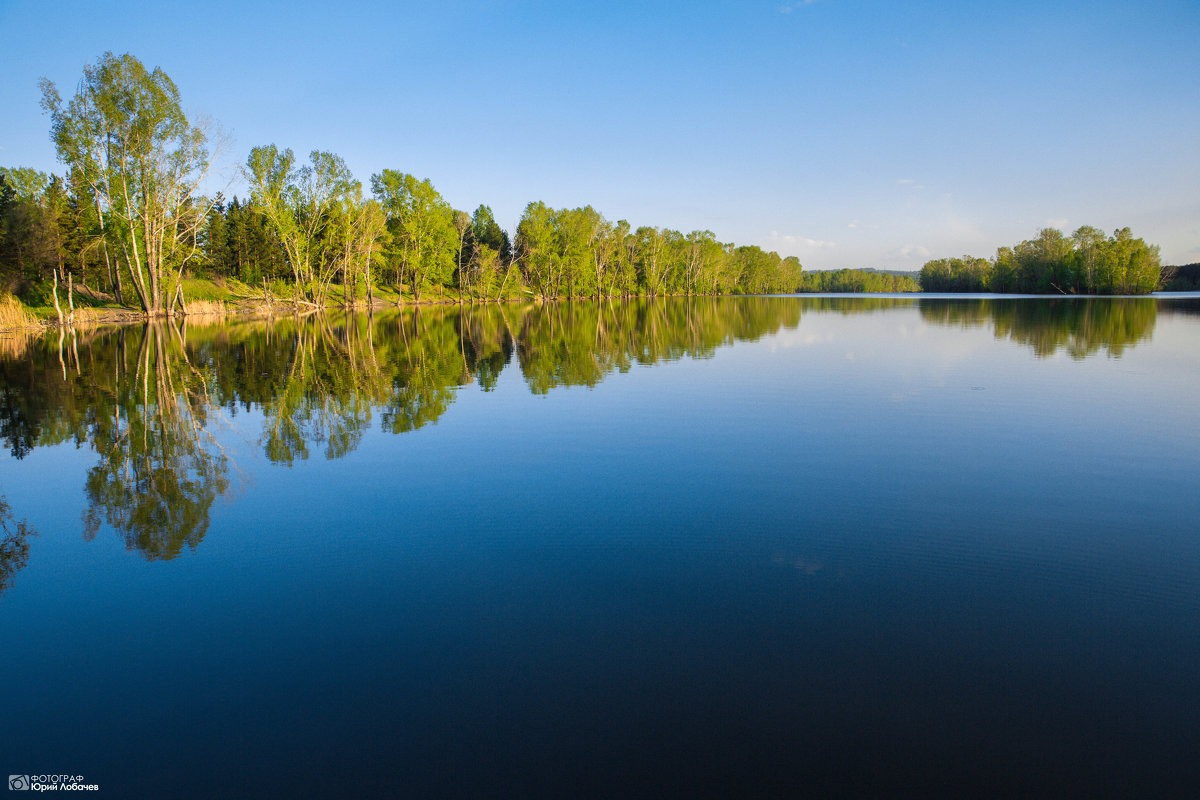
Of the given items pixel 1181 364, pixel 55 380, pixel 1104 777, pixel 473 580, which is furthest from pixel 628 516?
pixel 1181 364

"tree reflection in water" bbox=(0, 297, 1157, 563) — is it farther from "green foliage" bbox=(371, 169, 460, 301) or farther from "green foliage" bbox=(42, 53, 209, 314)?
"green foliage" bbox=(371, 169, 460, 301)

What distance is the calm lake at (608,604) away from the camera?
3705 mm

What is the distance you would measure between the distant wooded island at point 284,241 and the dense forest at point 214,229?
0.13 metres

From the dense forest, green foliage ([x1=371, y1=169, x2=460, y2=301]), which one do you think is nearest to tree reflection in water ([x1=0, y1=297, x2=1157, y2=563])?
the dense forest

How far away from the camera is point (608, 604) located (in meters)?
5.38

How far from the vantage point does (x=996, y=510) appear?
7512 mm

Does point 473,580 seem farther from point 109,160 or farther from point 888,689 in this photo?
point 109,160

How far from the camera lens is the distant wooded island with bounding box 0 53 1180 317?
40.0 metres

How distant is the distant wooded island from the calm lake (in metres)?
36.1

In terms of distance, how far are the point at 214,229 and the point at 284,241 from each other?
22.5 meters

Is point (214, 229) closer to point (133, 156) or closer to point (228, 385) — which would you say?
point (133, 156)

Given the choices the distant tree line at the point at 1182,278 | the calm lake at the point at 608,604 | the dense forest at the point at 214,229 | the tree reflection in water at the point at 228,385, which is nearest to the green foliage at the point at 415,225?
the dense forest at the point at 214,229

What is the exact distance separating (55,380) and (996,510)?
2328cm

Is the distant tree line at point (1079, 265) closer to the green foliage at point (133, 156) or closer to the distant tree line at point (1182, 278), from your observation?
the distant tree line at point (1182, 278)
